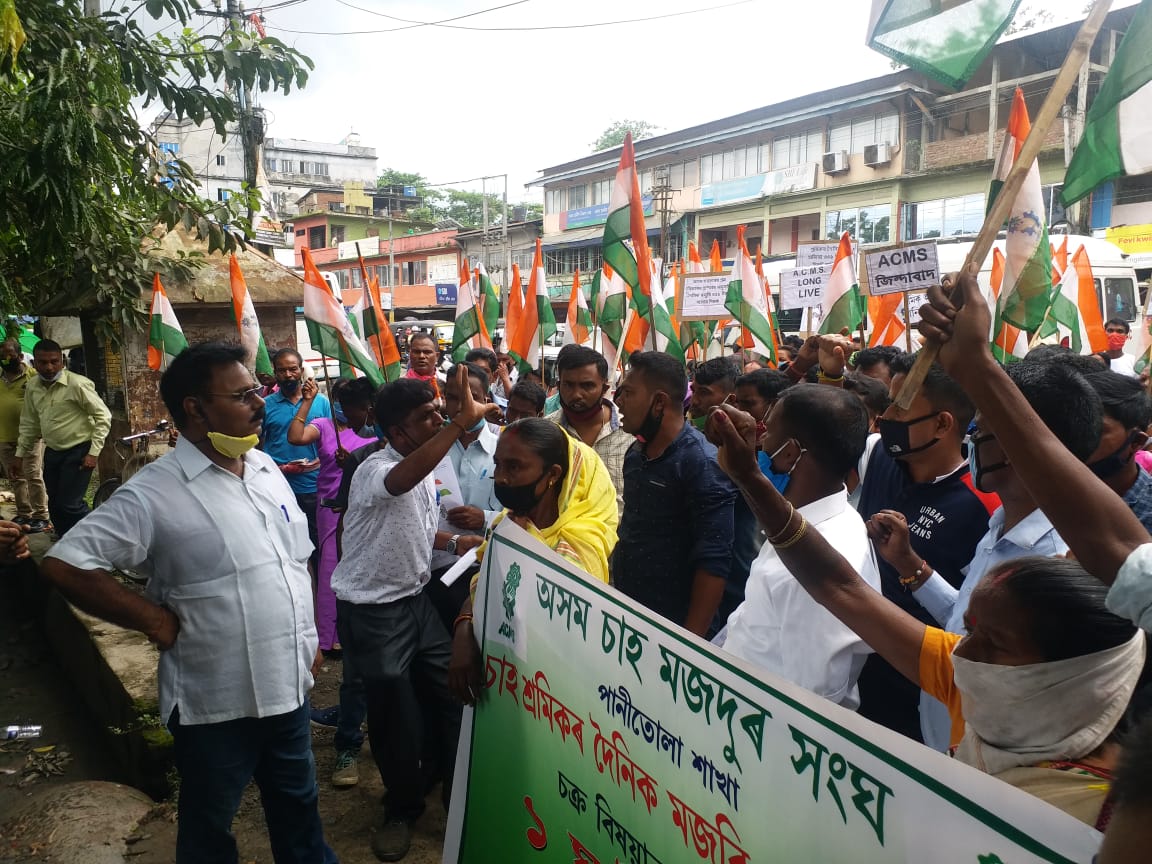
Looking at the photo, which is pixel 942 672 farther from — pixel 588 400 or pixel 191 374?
pixel 588 400

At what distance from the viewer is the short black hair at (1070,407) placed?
80.4 inches

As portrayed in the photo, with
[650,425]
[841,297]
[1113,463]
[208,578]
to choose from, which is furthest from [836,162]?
[208,578]

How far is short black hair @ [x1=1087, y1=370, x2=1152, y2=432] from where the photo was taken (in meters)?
2.44

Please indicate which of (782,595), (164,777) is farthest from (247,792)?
(782,595)

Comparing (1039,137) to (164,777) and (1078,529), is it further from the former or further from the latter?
(164,777)

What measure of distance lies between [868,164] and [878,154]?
529 mm

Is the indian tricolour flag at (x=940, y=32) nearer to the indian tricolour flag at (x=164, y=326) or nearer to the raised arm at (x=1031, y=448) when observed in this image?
the raised arm at (x=1031, y=448)

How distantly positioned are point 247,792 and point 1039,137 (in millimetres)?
3855

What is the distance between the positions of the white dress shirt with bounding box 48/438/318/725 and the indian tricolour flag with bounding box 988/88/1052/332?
12.3 ft

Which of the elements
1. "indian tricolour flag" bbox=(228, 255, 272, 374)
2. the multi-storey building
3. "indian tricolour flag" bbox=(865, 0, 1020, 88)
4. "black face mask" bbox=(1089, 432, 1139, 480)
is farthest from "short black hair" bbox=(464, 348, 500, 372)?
the multi-storey building

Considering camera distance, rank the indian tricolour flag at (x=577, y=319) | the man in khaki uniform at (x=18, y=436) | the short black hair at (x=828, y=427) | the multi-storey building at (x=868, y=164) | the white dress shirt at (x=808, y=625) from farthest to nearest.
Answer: the multi-storey building at (x=868, y=164)
the indian tricolour flag at (x=577, y=319)
the man in khaki uniform at (x=18, y=436)
the short black hair at (x=828, y=427)
the white dress shirt at (x=808, y=625)

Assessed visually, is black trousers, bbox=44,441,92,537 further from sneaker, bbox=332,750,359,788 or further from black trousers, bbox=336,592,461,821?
black trousers, bbox=336,592,461,821

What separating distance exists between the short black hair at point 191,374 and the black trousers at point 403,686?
1029 mm

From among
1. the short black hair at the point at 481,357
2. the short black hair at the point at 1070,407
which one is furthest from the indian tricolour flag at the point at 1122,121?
the short black hair at the point at 481,357
